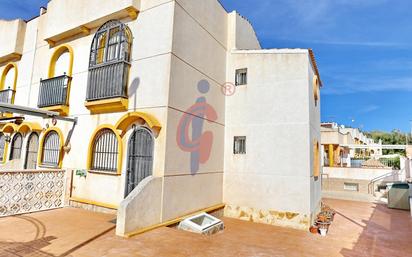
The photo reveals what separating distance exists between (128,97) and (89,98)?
175 cm

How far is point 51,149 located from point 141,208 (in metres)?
6.25

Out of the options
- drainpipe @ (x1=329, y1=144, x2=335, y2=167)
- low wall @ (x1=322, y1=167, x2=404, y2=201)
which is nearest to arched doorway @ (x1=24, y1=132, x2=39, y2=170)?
low wall @ (x1=322, y1=167, x2=404, y2=201)

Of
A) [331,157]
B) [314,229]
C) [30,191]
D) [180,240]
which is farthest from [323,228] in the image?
[331,157]

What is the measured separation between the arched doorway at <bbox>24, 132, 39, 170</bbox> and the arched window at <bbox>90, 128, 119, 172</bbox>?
4038mm

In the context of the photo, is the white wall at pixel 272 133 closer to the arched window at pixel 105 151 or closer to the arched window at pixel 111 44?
the arched window at pixel 105 151

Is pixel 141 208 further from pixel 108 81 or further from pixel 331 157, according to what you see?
pixel 331 157

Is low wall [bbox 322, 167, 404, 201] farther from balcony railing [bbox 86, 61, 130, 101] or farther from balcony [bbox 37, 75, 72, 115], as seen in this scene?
balcony [bbox 37, 75, 72, 115]

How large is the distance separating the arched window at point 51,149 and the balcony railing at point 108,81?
8.92 feet

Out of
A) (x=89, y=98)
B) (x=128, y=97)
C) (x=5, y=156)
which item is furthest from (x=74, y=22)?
(x=5, y=156)

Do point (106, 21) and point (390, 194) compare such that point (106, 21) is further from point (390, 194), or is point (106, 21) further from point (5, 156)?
point (390, 194)

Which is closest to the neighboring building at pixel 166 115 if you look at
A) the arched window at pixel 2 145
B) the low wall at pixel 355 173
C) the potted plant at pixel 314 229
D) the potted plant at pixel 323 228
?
the potted plant at pixel 314 229

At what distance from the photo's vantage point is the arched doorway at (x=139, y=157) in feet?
25.6

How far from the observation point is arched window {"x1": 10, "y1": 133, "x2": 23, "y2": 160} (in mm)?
11984

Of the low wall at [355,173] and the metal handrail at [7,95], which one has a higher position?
the metal handrail at [7,95]
